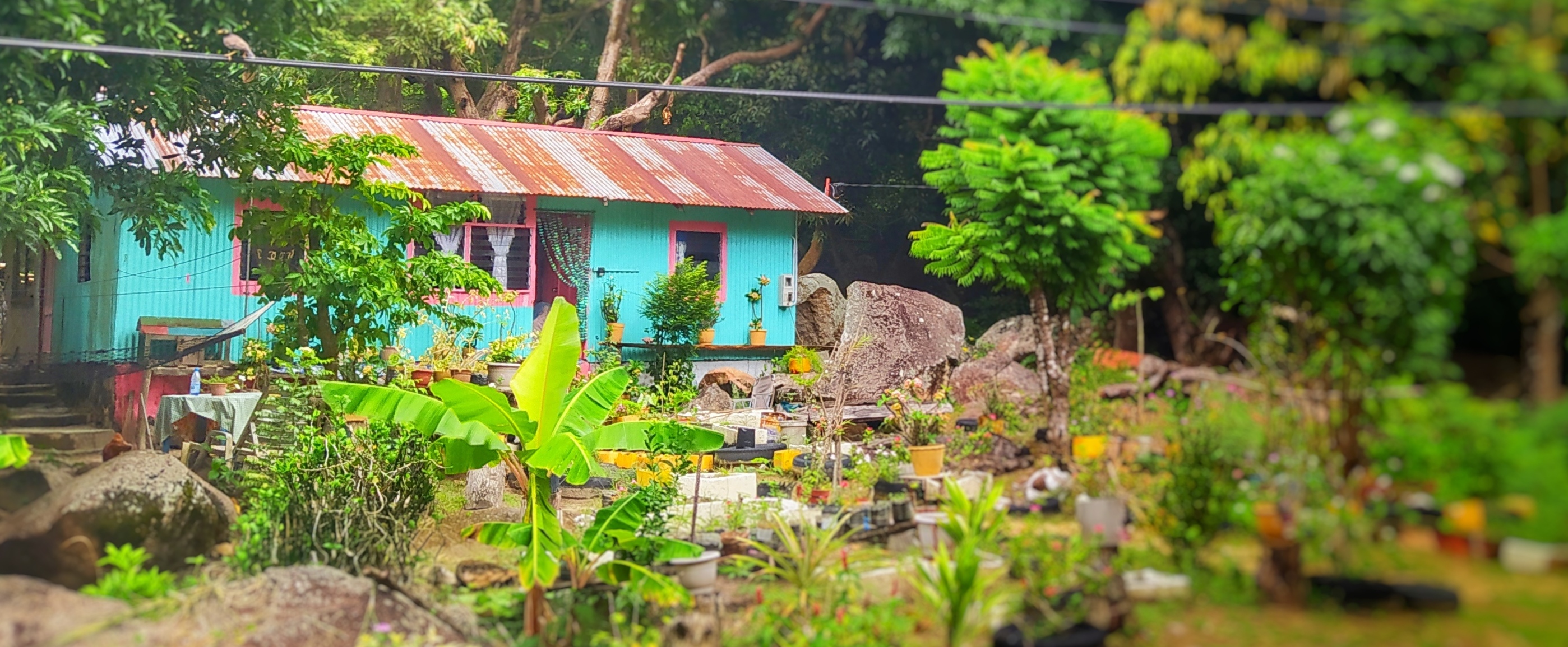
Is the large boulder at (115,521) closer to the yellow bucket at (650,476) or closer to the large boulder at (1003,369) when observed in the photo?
the yellow bucket at (650,476)

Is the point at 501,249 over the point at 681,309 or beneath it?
over

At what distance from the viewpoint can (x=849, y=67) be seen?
304 inches

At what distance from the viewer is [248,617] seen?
5.34 metres

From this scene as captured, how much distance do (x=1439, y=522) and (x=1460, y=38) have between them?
1849 mm

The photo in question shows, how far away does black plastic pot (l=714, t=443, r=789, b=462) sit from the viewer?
824 cm

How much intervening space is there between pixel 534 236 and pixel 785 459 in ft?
9.16

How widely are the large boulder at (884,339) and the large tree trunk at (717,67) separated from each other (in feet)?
6.31

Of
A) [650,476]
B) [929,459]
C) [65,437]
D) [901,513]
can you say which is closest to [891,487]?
[929,459]

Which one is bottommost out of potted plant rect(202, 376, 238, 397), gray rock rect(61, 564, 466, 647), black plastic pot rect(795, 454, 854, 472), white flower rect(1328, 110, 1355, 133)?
gray rock rect(61, 564, 466, 647)

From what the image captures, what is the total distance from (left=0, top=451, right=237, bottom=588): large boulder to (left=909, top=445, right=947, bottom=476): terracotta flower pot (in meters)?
4.02

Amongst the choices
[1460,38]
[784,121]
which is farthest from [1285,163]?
[784,121]

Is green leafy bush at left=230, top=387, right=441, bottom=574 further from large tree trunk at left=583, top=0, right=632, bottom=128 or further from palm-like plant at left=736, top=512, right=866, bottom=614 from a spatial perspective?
large tree trunk at left=583, top=0, right=632, bottom=128

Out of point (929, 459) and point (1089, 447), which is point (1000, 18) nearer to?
point (1089, 447)

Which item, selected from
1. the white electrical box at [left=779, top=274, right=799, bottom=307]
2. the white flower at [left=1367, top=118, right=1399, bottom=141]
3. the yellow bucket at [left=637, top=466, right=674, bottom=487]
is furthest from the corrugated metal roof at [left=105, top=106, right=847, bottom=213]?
the white flower at [left=1367, top=118, right=1399, bottom=141]
